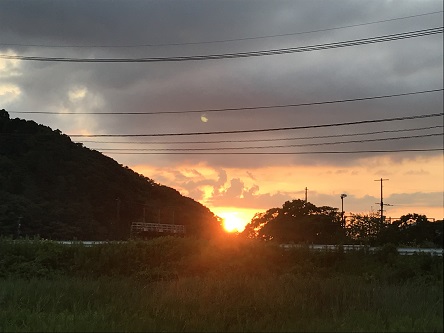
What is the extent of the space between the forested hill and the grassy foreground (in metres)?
26.9

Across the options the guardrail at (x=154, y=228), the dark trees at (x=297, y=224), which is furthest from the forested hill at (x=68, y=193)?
the dark trees at (x=297, y=224)

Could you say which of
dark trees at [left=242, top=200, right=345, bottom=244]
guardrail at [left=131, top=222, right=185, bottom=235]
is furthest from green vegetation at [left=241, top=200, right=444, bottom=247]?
guardrail at [left=131, top=222, right=185, bottom=235]

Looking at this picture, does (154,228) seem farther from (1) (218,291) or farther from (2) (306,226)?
(1) (218,291)

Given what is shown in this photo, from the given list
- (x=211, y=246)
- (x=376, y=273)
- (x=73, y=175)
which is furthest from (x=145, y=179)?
(x=376, y=273)

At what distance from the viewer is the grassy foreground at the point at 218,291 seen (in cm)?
806

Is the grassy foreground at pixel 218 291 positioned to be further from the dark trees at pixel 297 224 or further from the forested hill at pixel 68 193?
the forested hill at pixel 68 193

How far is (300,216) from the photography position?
127 feet

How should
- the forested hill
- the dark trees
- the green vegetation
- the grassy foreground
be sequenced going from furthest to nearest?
the forested hill < the dark trees < the green vegetation < the grassy foreground

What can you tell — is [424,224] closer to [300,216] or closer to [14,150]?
[300,216]

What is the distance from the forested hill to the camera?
→ 59969 mm

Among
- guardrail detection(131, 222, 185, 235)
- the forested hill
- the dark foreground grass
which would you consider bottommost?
the dark foreground grass

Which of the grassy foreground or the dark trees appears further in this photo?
the dark trees

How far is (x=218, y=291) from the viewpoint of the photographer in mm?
15727

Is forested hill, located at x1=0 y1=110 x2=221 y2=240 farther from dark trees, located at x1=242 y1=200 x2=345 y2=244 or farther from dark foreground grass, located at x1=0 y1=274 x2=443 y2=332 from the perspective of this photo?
dark foreground grass, located at x1=0 y1=274 x2=443 y2=332
